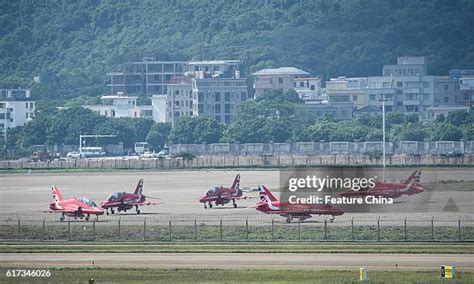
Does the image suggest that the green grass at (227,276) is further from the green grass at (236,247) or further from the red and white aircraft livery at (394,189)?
the red and white aircraft livery at (394,189)

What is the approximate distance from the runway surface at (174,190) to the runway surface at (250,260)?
23976mm

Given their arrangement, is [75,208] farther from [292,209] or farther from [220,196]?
[292,209]

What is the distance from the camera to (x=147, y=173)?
188625 millimetres

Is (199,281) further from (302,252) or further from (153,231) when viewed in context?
(153,231)

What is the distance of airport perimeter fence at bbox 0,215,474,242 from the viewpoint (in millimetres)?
99688

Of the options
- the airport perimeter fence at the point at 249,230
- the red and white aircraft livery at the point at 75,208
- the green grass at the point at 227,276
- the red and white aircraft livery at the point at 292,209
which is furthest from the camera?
the red and white aircraft livery at the point at 75,208

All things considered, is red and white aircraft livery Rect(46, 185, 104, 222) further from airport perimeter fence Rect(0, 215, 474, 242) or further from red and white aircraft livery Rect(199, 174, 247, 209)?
red and white aircraft livery Rect(199, 174, 247, 209)

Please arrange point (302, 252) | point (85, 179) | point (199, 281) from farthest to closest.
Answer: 1. point (85, 179)
2. point (302, 252)
3. point (199, 281)

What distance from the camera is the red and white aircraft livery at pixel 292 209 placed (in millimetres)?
107250

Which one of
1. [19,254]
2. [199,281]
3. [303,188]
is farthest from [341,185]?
[199,281]

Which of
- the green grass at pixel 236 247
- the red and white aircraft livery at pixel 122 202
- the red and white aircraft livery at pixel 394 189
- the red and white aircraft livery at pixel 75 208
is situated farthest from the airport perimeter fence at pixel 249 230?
the red and white aircraft livery at pixel 394 189

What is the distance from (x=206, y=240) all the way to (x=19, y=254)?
12779mm

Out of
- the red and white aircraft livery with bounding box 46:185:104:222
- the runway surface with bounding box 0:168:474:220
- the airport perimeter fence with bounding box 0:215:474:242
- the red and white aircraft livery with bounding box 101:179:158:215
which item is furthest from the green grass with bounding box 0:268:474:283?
the red and white aircraft livery with bounding box 101:179:158:215

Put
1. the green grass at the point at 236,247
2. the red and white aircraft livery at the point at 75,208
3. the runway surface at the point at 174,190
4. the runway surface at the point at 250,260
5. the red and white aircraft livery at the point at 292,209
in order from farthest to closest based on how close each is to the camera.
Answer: the runway surface at the point at 174,190 < the red and white aircraft livery at the point at 75,208 < the red and white aircraft livery at the point at 292,209 < the green grass at the point at 236,247 < the runway surface at the point at 250,260
